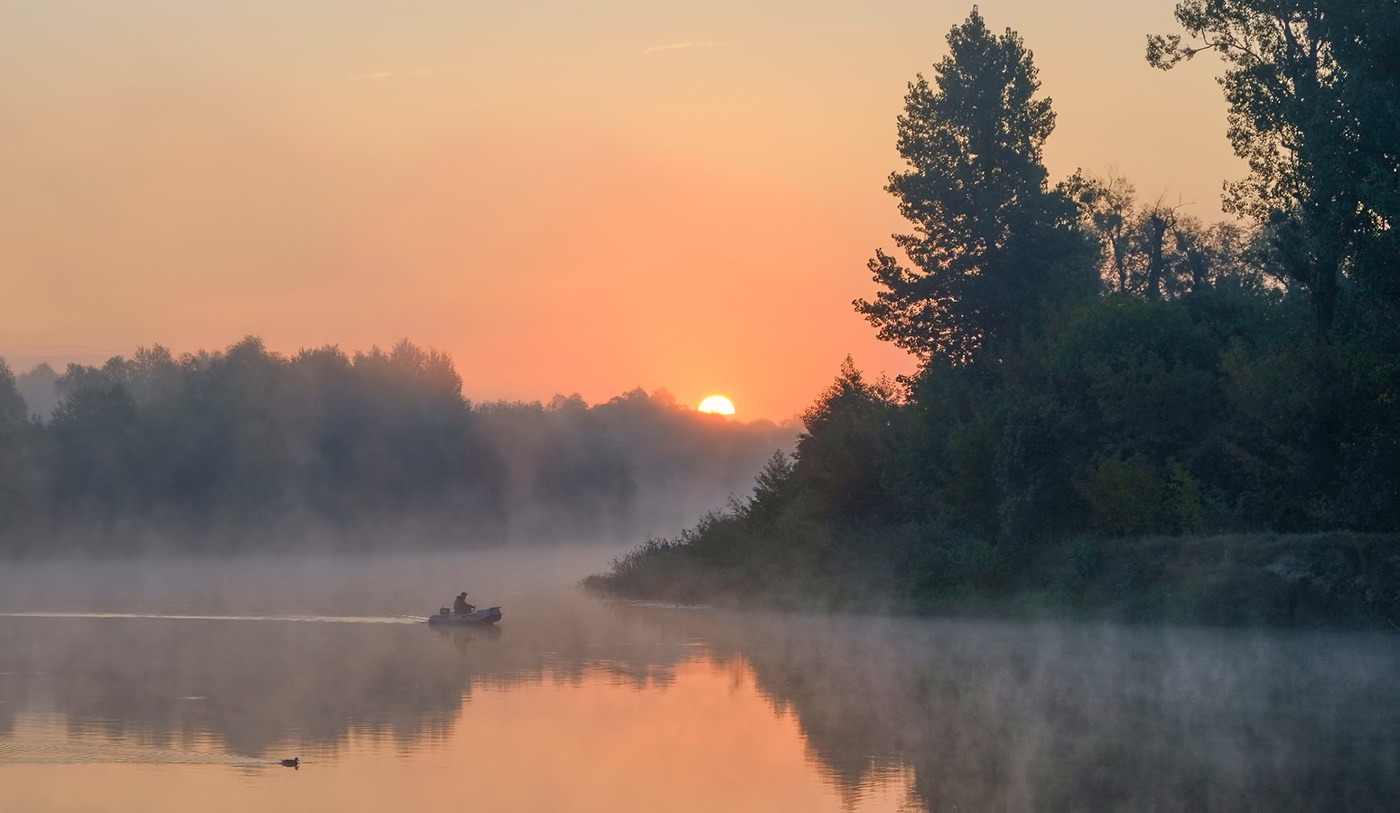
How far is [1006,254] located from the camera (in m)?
59.3

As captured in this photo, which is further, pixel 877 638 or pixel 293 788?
pixel 877 638

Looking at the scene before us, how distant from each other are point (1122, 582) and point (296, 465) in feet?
262

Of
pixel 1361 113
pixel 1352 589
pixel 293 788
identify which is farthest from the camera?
pixel 1361 113

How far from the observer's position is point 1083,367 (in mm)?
48156

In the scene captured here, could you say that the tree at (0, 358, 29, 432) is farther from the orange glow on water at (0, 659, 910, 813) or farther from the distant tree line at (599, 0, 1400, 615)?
the orange glow on water at (0, 659, 910, 813)

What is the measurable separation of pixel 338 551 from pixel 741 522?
2218 inches

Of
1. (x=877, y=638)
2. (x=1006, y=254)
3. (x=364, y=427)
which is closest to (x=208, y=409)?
(x=364, y=427)

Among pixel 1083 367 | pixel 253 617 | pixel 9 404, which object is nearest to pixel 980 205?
pixel 1083 367

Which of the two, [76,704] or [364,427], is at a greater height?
[364,427]

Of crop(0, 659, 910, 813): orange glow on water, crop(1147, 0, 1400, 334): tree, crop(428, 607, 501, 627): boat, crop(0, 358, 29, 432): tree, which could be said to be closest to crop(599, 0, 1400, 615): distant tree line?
crop(1147, 0, 1400, 334): tree

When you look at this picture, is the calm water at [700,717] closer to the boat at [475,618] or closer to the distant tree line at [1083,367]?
the boat at [475,618]

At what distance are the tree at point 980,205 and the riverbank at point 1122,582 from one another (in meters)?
13.4

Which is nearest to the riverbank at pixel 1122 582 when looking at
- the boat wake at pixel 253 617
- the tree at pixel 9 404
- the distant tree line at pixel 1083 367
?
the distant tree line at pixel 1083 367

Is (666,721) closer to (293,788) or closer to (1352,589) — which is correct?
(293,788)
